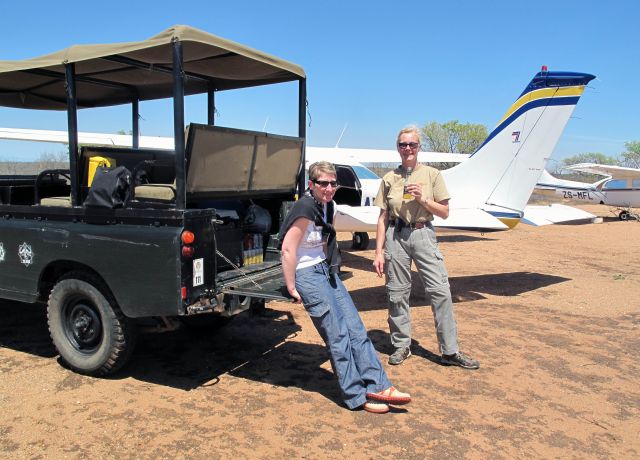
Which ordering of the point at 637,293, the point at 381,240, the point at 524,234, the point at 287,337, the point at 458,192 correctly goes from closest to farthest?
the point at 381,240, the point at 287,337, the point at 637,293, the point at 458,192, the point at 524,234

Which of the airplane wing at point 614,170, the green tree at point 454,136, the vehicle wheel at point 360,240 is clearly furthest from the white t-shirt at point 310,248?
the green tree at point 454,136

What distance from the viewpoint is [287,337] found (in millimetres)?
5480

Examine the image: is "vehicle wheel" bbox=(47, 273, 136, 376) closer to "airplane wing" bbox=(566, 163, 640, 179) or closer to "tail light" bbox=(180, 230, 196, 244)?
"tail light" bbox=(180, 230, 196, 244)

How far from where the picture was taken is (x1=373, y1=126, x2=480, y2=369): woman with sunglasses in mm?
4555

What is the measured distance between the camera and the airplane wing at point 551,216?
8.91 m

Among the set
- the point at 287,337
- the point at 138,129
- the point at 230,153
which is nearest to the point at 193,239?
the point at 230,153

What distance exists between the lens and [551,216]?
9258 mm

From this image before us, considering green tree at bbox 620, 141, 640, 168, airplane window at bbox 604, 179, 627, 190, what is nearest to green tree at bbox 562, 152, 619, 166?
green tree at bbox 620, 141, 640, 168

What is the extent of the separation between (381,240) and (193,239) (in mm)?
1749

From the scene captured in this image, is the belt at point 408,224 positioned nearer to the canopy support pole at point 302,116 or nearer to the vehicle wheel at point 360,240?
the canopy support pole at point 302,116

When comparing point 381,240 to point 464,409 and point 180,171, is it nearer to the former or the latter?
point 464,409

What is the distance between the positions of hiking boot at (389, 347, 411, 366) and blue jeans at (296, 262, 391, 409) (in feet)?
2.98

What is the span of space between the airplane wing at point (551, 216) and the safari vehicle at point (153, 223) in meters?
5.17

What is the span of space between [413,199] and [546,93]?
478cm
